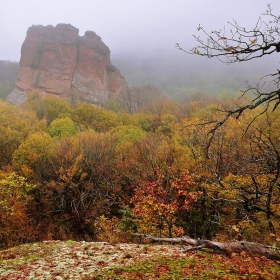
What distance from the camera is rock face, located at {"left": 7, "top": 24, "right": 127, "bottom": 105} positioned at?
266 ft

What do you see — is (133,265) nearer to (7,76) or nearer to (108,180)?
(108,180)

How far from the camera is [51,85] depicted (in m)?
81.0

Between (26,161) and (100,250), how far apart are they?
19.5 meters

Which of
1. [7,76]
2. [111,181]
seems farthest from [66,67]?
[111,181]

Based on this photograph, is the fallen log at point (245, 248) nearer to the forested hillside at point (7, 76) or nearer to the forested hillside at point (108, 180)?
the forested hillside at point (108, 180)

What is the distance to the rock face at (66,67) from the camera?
3189 inches

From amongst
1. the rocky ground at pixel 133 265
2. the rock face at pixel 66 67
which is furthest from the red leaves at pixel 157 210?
the rock face at pixel 66 67

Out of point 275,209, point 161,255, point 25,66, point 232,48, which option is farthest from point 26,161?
point 25,66

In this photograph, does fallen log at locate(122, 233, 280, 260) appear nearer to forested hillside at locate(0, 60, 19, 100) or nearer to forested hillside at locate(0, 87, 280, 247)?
forested hillside at locate(0, 87, 280, 247)

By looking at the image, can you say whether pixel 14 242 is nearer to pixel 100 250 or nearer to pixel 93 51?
pixel 100 250

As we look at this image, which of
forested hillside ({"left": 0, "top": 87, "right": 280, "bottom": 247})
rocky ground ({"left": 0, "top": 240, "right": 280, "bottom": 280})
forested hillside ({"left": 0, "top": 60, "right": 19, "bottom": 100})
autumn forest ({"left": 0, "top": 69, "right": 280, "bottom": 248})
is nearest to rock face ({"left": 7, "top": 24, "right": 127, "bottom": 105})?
forested hillside ({"left": 0, "top": 60, "right": 19, "bottom": 100})

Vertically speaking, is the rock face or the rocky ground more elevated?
the rock face

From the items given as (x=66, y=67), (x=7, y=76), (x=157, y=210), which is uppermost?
(x=66, y=67)

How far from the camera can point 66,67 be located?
85.4m
